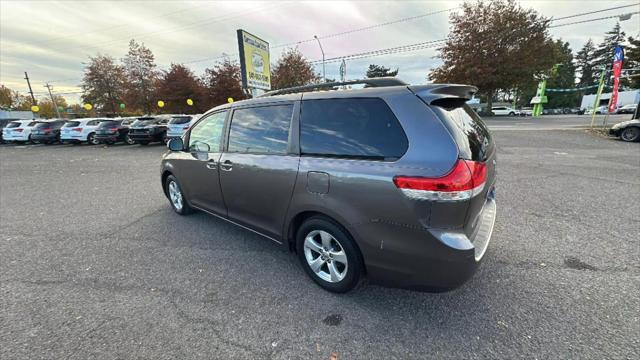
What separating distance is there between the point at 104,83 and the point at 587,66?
106 m

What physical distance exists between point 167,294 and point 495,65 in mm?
37444

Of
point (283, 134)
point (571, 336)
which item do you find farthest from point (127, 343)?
point (571, 336)

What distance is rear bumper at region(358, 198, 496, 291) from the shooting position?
74.4 inches

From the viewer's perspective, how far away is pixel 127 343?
2.04 meters

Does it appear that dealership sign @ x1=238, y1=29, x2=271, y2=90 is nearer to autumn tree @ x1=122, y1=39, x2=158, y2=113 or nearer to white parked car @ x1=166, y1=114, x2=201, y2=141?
white parked car @ x1=166, y1=114, x2=201, y2=141

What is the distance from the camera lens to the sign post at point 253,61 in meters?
14.4

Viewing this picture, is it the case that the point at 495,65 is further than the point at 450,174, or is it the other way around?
the point at 495,65

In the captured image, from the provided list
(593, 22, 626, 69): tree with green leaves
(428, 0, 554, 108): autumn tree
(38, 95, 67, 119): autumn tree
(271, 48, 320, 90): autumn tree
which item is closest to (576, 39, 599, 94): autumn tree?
(593, 22, 626, 69): tree with green leaves

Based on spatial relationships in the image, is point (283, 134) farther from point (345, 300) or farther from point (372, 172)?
point (345, 300)

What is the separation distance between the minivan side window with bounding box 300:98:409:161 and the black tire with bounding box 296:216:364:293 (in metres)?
0.61

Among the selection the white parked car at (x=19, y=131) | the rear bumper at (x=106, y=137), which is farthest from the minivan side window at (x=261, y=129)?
the white parked car at (x=19, y=131)

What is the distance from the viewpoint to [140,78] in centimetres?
3656

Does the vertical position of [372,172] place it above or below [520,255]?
above

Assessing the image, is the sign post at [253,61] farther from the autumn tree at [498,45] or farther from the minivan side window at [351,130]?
the autumn tree at [498,45]
